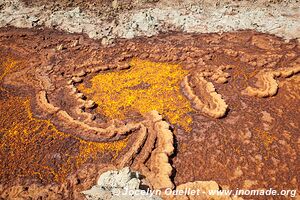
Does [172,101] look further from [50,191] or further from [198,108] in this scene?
[50,191]

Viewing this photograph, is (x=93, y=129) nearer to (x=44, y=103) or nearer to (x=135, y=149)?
(x=135, y=149)

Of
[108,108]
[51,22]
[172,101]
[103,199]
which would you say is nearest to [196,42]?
[172,101]

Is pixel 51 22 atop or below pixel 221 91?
atop

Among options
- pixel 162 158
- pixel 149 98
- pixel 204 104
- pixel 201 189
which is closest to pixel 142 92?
pixel 149 98

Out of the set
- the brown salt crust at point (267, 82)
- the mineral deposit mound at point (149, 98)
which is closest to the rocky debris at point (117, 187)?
the mineral deposit mound at point (149, 98)

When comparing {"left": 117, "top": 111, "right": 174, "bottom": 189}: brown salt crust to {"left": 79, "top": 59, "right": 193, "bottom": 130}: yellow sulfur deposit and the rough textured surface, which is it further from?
the rough textured surface

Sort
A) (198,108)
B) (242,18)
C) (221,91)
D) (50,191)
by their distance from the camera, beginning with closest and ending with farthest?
(50,191) → (198,108) → (221,91) → (242,18)
